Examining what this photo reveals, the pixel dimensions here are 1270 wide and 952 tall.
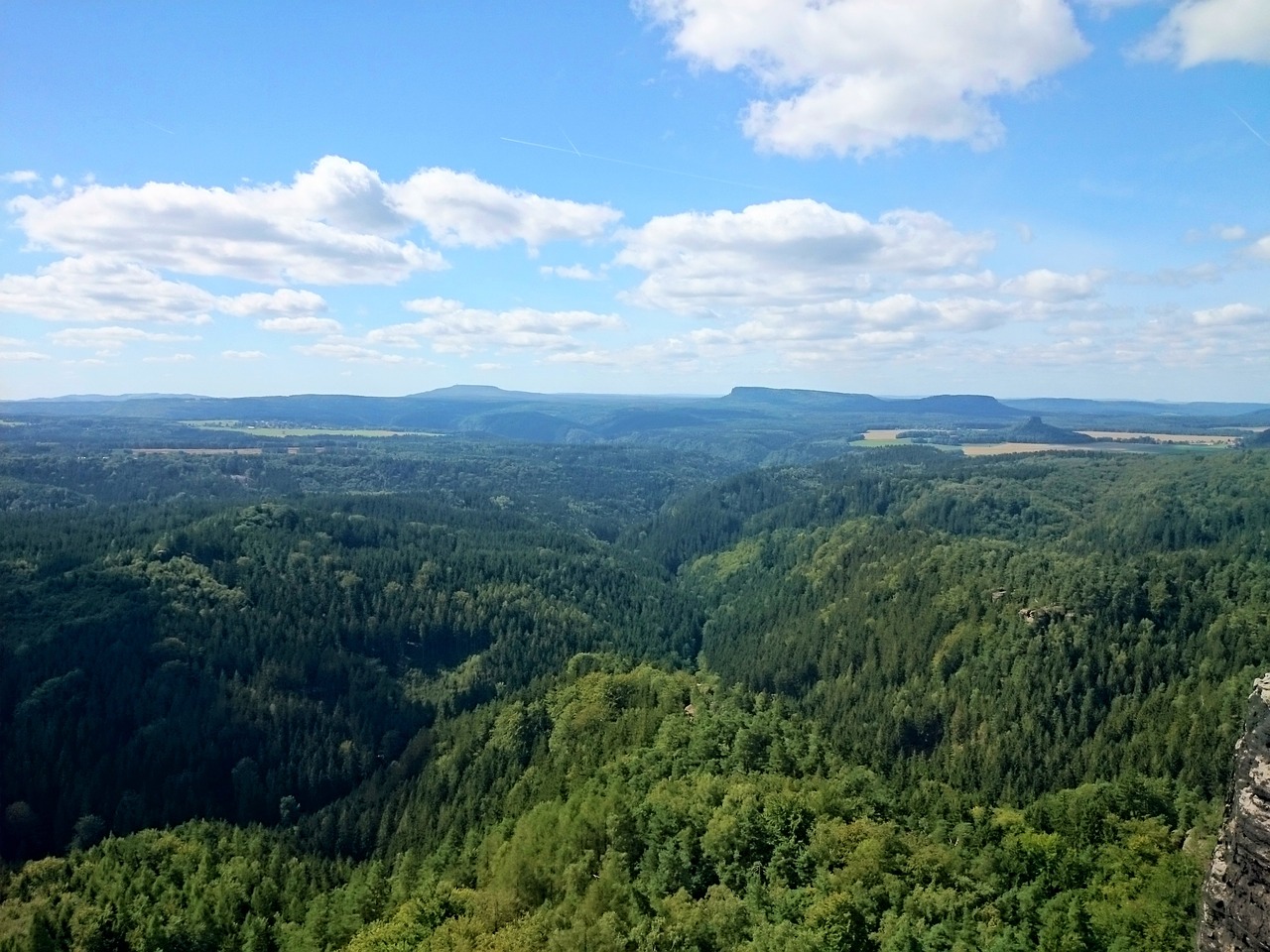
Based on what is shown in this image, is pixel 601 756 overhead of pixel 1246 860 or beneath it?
beneath

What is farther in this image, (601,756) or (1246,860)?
(601,756)

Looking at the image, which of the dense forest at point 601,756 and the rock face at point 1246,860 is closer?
the rock face at point 1246,860

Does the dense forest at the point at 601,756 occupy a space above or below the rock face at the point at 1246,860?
below

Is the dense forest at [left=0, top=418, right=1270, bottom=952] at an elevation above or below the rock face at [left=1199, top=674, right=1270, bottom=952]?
below

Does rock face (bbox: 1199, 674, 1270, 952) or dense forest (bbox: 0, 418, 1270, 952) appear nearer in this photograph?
rock face (bbox: 1199, 674, 1270, 952)
